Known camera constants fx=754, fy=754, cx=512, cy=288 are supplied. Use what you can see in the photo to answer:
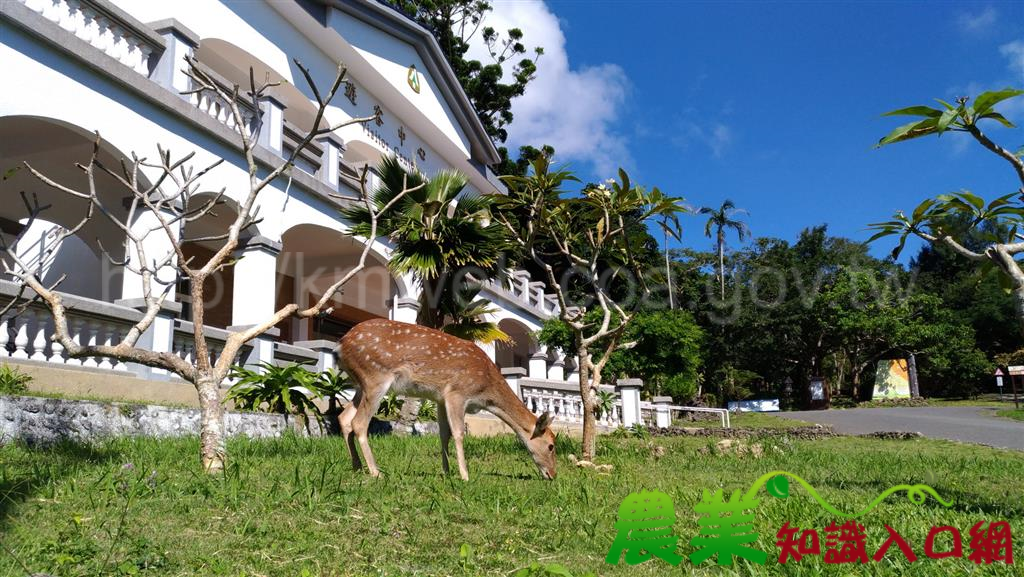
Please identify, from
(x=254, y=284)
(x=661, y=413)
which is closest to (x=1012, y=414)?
(x=661, y=413)

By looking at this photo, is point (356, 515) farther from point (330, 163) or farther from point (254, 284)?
point (330, 163)

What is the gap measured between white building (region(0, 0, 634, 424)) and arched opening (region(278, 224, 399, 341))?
71mm

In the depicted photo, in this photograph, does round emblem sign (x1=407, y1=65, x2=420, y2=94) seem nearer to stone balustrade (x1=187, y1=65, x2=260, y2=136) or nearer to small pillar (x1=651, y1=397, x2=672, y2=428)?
stone balustrade (x1=187, y1=65, x2=260, y2=136)

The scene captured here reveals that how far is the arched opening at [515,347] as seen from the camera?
28953mm

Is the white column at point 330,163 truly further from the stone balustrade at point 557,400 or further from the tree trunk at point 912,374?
the tree trunk at point 912,374

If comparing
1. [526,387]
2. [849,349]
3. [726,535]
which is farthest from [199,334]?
[849,349]

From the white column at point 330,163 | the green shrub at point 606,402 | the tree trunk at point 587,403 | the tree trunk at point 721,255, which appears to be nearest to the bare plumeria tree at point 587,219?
the tree trunk at point 587,403

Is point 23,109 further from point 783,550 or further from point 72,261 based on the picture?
point 783,550

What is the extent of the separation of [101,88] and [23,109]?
4.57ft

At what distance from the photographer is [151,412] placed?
9578 mm

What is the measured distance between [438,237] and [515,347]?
18830mm

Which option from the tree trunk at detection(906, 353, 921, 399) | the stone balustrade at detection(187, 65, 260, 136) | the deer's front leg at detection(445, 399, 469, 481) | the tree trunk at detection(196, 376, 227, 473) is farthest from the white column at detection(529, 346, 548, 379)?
the tree trunk at detection(906, 353, 921, 399)

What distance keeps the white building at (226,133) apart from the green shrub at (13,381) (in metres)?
0.60

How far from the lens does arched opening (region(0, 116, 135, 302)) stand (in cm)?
1322
